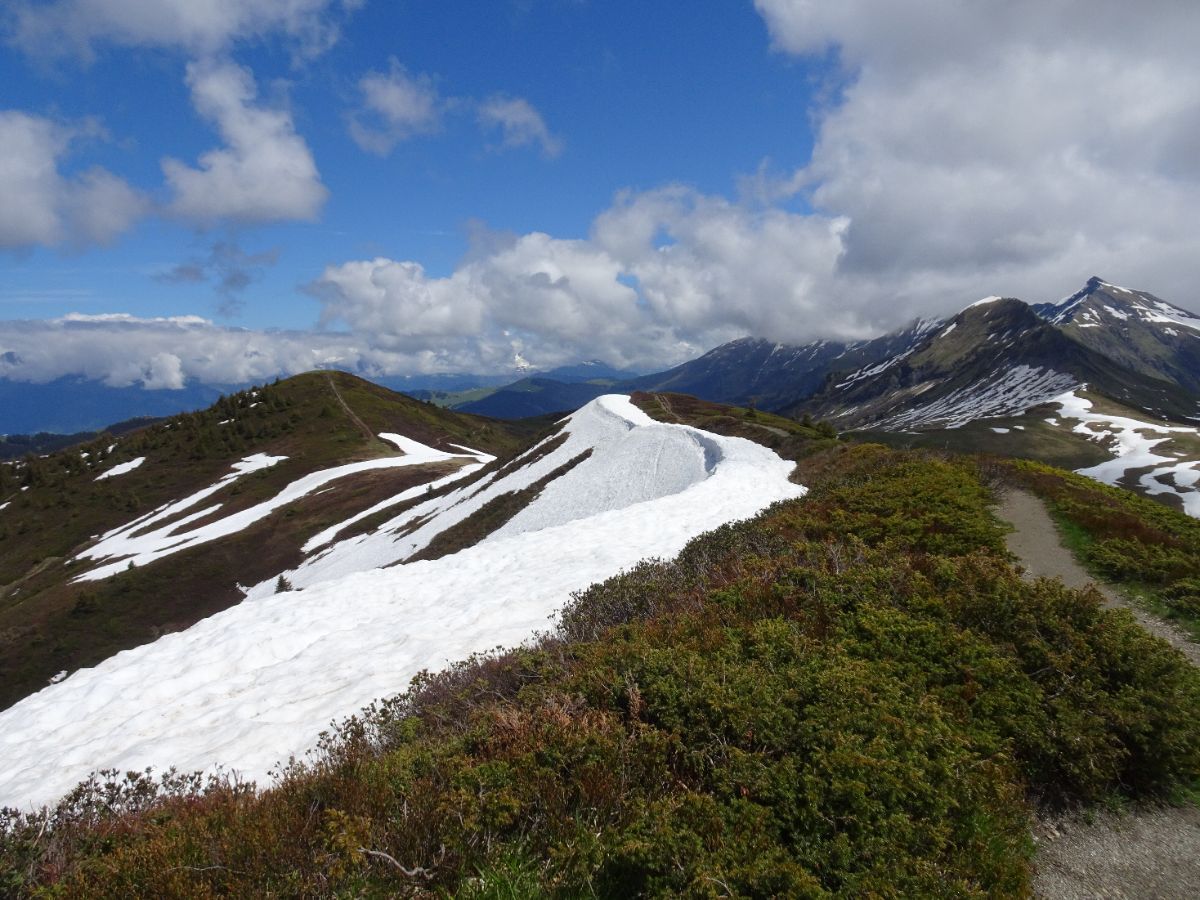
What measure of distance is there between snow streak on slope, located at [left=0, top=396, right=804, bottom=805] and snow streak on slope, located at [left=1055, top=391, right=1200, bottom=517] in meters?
89.8

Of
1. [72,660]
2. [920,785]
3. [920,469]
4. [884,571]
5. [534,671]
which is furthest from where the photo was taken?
[72,660]

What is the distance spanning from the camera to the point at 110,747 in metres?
9.62

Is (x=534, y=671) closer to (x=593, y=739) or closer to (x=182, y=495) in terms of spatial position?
(x=593, y=739)

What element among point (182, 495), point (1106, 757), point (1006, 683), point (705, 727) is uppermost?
point (182, 495)

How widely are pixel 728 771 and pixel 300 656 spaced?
11.0 m

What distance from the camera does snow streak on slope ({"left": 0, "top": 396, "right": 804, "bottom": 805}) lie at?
930 centimetres

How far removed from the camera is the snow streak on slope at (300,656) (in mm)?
9305

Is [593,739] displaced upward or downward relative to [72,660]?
upward

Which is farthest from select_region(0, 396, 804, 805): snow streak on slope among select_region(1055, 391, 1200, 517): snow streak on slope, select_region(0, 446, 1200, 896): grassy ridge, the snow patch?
the snow patch

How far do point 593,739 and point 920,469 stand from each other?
51.1 ft

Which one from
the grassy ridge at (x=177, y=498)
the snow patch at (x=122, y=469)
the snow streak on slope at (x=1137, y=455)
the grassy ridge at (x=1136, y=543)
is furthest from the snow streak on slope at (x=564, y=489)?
the snow streak on slope at (x=1137, y=455)

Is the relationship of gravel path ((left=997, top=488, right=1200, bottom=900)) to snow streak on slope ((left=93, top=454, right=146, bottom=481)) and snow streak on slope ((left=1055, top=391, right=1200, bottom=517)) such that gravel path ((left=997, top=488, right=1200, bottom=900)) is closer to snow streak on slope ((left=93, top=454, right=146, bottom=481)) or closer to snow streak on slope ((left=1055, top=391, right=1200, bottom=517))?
snow streak on slope ((left=1055, top=391, right=1200, bottom=517))

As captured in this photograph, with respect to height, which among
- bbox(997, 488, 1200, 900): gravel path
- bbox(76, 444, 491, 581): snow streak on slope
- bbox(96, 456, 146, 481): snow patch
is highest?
bbox(96, 456, 146, 481): snow patch

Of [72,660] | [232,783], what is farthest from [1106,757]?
[72,660]
